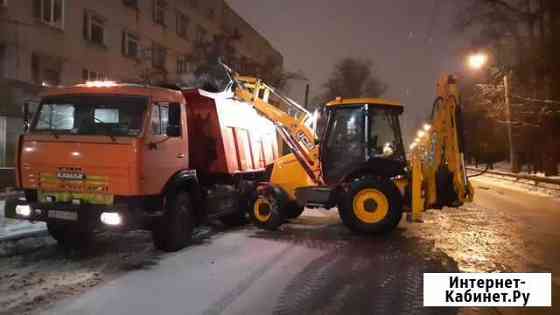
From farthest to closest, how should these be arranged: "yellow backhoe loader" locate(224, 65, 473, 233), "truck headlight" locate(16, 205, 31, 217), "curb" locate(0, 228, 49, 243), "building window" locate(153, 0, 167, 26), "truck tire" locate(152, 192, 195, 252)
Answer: "building window" locate(153, 0, 167, 26) < "yellow backhoe loader" locate(224, 65, 473, 233) < "curb" locate(0, 228, 49, 243) < "truck tire" locate(152, 192, 195, 252) < "truck headlight" locate(16, 205, 31, 217)

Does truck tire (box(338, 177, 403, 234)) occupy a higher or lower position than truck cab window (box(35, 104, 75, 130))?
lower

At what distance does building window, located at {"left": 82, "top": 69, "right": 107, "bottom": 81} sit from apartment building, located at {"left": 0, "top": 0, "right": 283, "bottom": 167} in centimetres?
5

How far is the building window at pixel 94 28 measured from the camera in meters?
24.2

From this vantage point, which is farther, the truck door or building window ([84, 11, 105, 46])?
building window ([84, 11, 105, 46])

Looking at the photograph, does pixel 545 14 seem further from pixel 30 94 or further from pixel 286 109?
pixel 30 94

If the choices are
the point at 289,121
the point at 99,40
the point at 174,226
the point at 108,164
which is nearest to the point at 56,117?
the point at 108,164

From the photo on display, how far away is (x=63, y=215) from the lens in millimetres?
7312

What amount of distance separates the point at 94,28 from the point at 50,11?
3.60 metres

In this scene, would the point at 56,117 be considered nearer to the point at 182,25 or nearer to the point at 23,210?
the point at 23,210

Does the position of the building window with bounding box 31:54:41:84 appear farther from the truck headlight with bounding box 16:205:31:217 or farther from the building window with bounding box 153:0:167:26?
the truck headlight with bounding box 16:205:31:217

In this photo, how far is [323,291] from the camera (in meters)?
6.11

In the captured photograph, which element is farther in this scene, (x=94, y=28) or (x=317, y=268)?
(x=94, y=28)

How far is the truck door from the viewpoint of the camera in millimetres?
7604

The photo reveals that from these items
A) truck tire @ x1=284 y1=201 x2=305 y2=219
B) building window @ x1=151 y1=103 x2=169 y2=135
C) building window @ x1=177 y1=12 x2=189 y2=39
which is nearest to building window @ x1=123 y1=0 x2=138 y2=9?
building window @ x1=177 y1=12 x2=189 y2=39
